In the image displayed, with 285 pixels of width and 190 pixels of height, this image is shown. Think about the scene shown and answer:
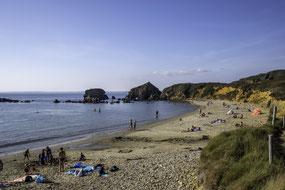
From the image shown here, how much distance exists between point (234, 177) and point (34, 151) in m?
19.8

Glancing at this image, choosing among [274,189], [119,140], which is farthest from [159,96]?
[274,189]

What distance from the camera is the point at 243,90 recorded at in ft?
235

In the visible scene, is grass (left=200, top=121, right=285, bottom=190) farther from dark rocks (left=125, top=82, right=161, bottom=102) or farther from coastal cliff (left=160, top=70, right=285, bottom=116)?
dark rocks (left=125, top=82, right=161, bottom=102)

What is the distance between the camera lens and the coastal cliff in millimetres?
49500

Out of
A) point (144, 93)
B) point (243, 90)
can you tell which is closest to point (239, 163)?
point (243, 90)

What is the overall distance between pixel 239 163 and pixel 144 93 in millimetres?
113176

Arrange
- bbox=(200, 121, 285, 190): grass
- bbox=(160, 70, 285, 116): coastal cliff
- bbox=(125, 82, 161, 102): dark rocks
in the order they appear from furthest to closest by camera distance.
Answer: bbox=(125, 82, 161, 102): dark rocks, bbox=(160, 70, 285, 116): coastal cliff, bbox=(200, 121, 285, 190): grass

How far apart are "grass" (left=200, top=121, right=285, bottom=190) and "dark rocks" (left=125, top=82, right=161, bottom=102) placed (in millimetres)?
109891

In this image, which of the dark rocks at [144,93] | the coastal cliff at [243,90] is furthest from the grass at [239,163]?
the dark rocks at [144,93]

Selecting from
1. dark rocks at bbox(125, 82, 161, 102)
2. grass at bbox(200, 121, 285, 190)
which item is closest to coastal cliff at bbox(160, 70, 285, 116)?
dark rocks at bbox(125, 82, 161, 102)

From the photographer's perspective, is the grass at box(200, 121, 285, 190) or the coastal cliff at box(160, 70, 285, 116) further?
the coastal cliff at box(160, 70, 285, 116)

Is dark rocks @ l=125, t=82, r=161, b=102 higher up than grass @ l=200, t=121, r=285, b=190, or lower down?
higher up

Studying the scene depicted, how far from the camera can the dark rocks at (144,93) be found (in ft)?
393

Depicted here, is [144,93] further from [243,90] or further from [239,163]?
[239,163]
